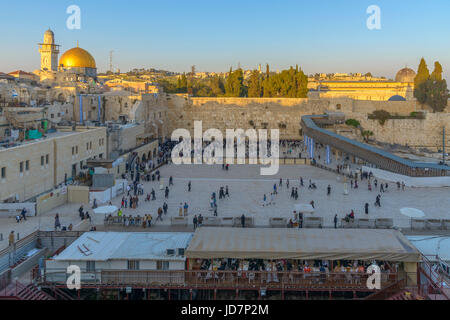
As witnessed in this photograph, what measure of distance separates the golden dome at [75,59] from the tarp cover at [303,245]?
116 ft

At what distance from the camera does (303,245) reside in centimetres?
1105

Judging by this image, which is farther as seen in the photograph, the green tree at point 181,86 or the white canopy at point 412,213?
the green tree at point 181,86

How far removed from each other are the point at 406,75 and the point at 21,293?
55.0 metres

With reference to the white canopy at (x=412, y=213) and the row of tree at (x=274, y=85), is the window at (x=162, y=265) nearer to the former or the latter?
the white canopy at (x=412, y=213)

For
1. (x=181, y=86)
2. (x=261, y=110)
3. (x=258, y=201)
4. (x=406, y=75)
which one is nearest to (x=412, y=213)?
(x=258, y=201)

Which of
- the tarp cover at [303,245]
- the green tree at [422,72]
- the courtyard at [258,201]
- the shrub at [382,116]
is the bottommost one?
the courtyard at [258,201]

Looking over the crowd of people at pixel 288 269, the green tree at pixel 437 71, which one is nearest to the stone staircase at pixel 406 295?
the crowd of people at pixel 288 269

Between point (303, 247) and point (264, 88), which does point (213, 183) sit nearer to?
point (303, 247)

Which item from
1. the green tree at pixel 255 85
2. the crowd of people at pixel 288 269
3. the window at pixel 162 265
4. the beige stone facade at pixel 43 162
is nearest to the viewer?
the crowd of people at pixel 288 269

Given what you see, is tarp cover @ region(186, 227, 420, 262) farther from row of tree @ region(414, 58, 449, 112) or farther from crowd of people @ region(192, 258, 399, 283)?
row of tree @ region(414, 58, 449, 112)

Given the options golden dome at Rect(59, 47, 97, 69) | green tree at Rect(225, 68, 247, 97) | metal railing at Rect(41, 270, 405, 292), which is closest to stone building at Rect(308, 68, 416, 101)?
green tree at Rect(225, 68, 247, 97)

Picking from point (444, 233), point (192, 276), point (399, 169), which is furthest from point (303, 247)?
point (399, 169)

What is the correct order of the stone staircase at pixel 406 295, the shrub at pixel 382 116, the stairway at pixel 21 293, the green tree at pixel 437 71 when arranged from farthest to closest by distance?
the green tree at pixel 437 71 < the shrub at pixel 382 116 < the stairway at pixel 21 293 < the stone staircase at pixel 406 295

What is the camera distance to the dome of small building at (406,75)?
55406 mm
